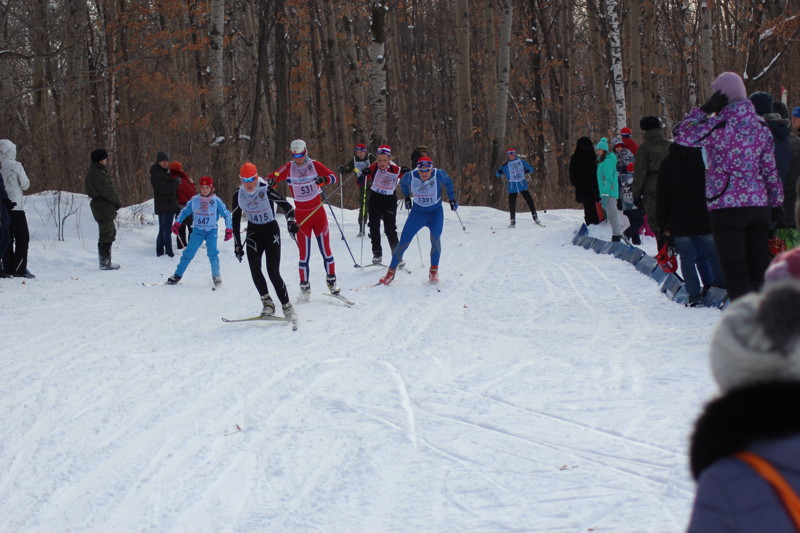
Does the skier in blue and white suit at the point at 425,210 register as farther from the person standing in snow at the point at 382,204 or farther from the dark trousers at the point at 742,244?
the dark trousers at the point at 742,244

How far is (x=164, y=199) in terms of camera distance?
1555 centimetres

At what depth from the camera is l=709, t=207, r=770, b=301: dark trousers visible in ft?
22.5

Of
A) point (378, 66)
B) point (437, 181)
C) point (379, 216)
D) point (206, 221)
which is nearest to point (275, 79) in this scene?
point (378, 66)

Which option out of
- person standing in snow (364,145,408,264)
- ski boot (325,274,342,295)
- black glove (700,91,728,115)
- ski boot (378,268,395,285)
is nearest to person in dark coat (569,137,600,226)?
person standing in snow (364,145,408,264)

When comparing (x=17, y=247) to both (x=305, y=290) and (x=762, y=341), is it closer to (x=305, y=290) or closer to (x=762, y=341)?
(x=305, y=290)

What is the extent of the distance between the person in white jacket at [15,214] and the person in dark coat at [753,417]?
42.7 feet

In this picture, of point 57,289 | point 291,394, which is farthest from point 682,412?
point 57,289

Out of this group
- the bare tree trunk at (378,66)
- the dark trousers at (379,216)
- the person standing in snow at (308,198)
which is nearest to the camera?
the person standing in snow at (308,198)

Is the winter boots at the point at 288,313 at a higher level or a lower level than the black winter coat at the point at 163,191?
lower

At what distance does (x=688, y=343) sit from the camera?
735 cm

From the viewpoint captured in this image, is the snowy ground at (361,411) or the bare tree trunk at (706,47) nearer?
the snowy ground at (361,411)

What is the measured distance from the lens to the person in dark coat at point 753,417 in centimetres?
148

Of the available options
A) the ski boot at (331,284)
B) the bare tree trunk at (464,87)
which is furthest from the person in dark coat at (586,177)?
the bare tree trunk at (464,87)

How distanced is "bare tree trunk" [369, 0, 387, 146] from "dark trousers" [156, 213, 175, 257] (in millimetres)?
6963
